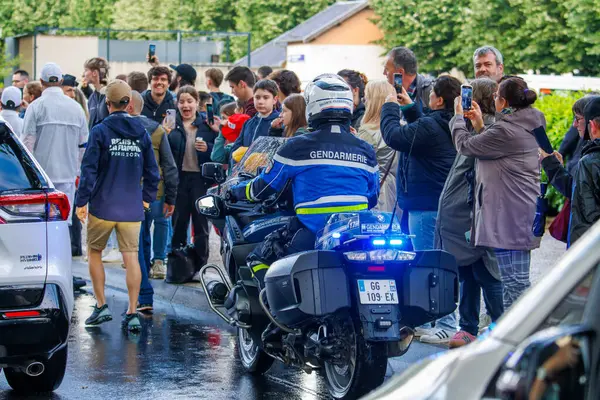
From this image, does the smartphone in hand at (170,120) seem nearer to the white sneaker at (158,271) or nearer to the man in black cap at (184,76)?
the white sneaker at (158,271)

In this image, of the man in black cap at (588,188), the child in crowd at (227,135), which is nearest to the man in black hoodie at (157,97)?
the child in crowd at (227,135)

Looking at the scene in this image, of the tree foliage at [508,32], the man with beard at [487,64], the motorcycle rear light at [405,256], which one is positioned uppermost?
the tree foliage at [508,32]

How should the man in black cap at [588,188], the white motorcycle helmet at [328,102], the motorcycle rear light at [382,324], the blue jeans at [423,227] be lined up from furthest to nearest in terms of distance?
the blue jeans at [423,227] < the man in black cap at [588,188] < the white motorcycle helmet at [328,102] < the motorcycle rear light at [382,324]

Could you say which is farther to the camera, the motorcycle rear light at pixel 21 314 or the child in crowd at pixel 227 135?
the child in crowd at pixel 227 135

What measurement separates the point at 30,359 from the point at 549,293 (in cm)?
444

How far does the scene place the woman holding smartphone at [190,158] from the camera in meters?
12.4

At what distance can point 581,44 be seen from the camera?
56.7 meters

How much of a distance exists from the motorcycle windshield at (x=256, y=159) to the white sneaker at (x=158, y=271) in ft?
13.1

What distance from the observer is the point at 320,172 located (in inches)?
282

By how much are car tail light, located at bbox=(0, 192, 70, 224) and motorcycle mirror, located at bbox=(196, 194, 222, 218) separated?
1497 millimetres

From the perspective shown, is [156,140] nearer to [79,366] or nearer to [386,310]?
[79,366]

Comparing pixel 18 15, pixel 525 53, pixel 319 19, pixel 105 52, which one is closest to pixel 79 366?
pixel 105 52

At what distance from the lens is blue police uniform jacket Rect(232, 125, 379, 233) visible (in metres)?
7.16

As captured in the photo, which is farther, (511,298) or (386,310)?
(511,298)
